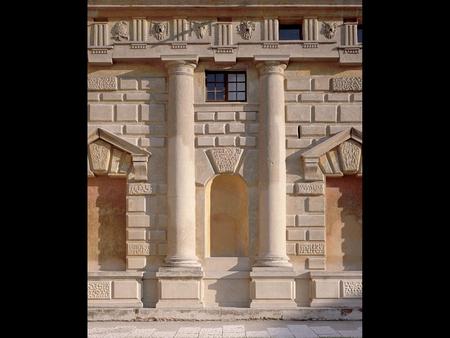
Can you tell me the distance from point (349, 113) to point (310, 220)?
2821mm

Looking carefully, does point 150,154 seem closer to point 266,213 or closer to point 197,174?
point 197,174

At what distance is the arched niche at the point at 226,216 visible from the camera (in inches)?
632

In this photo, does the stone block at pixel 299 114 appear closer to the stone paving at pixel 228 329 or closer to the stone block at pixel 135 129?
the stone block at pixel 135 129

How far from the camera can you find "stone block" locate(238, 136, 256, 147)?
15664 millimetres

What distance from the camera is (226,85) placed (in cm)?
1605

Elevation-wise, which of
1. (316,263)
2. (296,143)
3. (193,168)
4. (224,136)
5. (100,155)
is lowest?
(316,263)

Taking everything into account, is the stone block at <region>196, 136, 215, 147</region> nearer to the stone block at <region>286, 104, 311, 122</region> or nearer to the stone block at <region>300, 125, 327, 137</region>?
the stone block at <region>286, 104, 311, 122</region>

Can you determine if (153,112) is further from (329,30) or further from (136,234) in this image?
(329,30)

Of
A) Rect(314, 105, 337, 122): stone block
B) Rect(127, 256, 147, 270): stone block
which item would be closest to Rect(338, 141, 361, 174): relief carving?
Rect(314, 105, 337, 122): stone block

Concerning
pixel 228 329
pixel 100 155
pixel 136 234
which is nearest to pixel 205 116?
pixel 100 155

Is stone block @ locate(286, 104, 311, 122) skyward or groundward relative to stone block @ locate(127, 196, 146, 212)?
skyward

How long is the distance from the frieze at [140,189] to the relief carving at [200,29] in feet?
12.8
